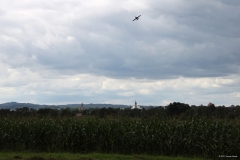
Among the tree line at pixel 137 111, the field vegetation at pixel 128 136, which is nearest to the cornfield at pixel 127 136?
the field vegetation at pixel 128 136

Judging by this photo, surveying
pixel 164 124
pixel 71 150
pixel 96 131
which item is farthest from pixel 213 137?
pixel 71 150

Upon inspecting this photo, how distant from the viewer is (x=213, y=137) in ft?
57.5

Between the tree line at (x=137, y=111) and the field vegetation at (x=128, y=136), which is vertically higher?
the tree line at (x=137, y=111)

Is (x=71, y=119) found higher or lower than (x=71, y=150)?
higher

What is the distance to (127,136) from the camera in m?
18.5

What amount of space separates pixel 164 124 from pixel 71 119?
6.39 metres

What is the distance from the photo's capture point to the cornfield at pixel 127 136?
17578mm

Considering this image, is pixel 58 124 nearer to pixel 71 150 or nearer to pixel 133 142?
pixel 71 150

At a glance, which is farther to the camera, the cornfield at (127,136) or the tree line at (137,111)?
the tree line at (137,111)

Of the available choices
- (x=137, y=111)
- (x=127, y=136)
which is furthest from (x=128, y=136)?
(x=137, y=111)

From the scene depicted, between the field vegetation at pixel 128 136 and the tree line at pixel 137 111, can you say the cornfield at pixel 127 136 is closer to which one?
the field vegetation at pixel 128 136

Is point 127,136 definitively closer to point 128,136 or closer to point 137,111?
point 128,136

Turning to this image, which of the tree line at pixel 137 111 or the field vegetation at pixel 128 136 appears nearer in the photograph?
the field vegetation at pixel 128 136

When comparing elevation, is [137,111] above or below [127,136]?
above
